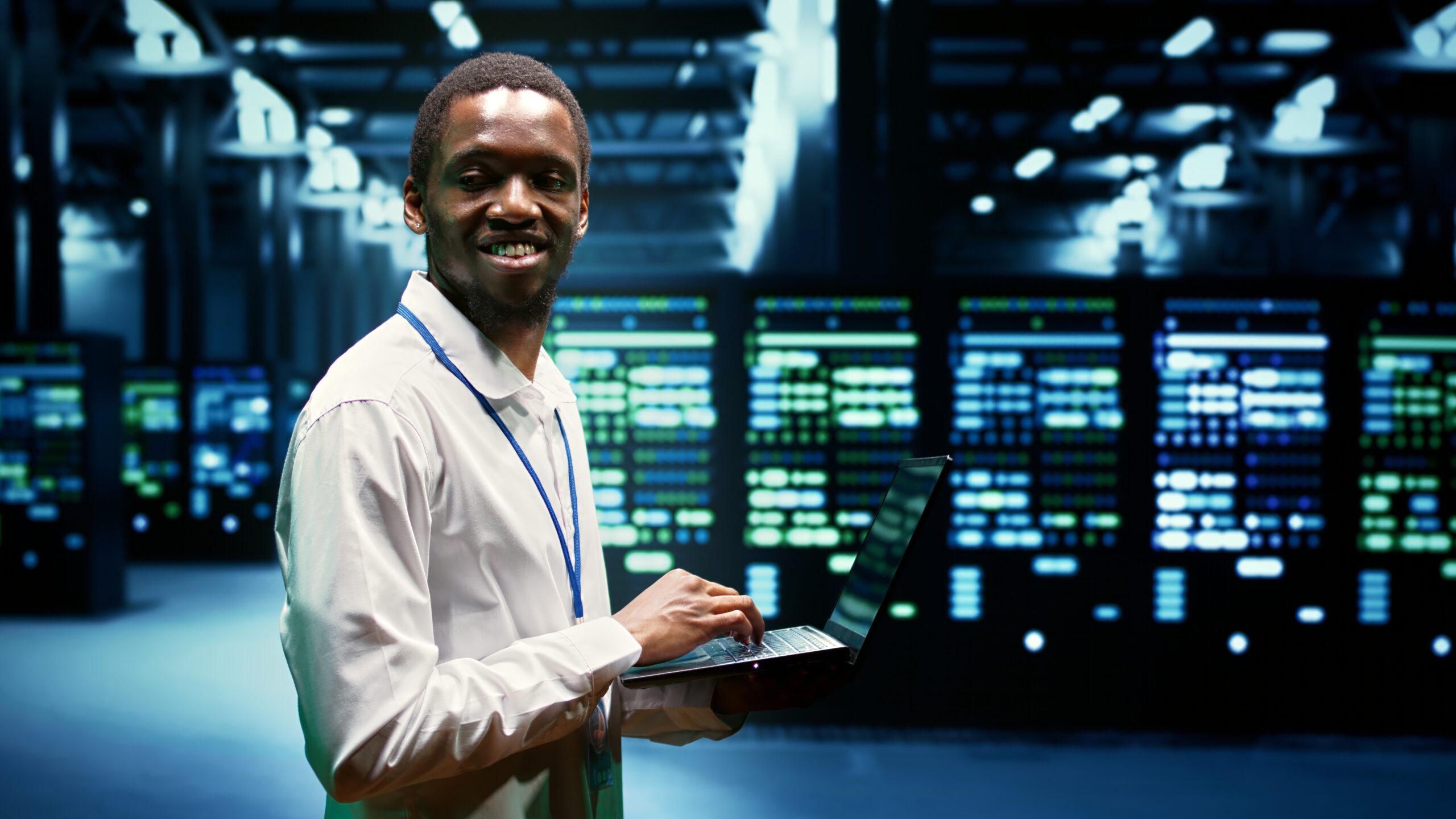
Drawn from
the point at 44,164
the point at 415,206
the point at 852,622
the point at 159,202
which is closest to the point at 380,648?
the point at 415,206

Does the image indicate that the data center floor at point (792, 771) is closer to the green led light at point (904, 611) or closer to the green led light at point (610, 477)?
the green led light at point (904, 611)

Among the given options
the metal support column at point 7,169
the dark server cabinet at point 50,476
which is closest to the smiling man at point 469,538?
the dark server cabinet at point 50,476

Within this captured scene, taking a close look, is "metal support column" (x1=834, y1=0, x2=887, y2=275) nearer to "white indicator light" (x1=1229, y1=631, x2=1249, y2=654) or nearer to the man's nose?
"white indicator light" (x1=1229, y1=631, x2=1249, y2=654)

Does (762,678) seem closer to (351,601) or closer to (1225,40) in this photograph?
(351,601)

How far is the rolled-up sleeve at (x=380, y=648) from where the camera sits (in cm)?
96

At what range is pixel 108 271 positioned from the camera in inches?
801

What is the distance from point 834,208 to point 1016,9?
6.02 m

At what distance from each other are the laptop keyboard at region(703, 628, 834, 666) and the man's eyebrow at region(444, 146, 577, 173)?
0.67m

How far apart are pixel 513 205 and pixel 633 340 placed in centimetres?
302

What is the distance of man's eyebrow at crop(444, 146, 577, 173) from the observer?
44.1 inches

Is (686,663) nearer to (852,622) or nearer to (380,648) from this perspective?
(852,622)

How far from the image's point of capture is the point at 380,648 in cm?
97

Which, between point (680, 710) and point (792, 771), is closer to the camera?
point (680, 710)

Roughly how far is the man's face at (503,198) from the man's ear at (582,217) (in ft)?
0.16
